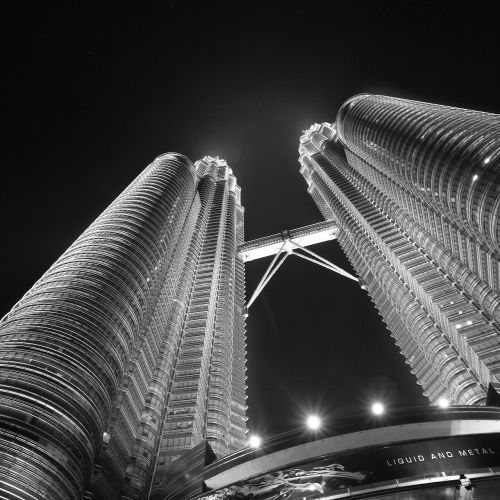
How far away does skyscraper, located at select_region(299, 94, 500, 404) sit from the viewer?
2131 inches

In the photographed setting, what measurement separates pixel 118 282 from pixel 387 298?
45.5 meters

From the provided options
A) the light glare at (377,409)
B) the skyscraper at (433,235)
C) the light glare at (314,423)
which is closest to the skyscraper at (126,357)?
the light glare at (314,423)

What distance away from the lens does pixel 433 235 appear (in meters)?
75.6

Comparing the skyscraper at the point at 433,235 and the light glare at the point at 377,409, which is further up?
the skyscraper at the point at 433,235

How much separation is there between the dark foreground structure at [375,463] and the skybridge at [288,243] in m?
74.4

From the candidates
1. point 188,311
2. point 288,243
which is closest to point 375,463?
point 188,311

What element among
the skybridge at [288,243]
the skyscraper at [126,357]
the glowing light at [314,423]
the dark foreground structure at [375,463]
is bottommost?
the dark foreground structure at [375,463]

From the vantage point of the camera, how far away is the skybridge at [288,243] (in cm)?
10919

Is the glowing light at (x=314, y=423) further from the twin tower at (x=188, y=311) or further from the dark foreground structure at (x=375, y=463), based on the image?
the twin tower at (x=188, y=311)

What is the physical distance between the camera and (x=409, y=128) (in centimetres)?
6556

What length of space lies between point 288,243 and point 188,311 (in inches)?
1535

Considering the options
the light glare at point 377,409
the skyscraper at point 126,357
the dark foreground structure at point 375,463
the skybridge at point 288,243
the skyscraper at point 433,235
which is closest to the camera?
the dark foreground structure at point 375,463

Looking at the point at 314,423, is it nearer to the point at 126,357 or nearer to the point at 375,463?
the point at 375,463

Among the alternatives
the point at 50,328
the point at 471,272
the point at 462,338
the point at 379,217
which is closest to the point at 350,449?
the point at 50,328
